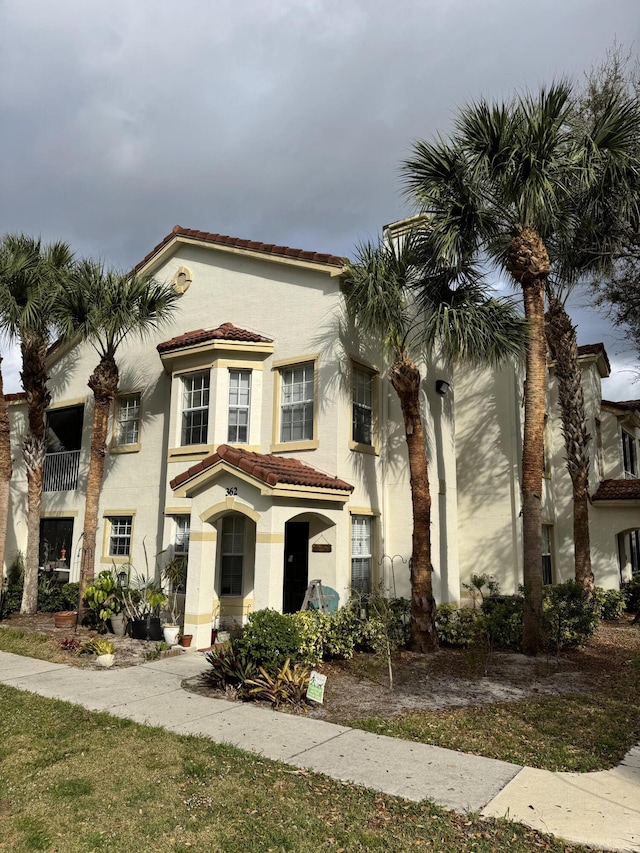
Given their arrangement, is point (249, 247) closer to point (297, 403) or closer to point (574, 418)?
point (297, 403)

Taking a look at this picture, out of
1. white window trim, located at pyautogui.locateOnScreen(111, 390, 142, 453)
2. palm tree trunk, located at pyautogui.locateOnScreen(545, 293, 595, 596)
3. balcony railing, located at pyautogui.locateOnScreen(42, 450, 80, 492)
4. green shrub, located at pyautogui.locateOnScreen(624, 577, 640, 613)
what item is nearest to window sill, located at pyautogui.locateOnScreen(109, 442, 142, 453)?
white window trim, located at pyautogui.locateOnScreen(111, 390, 142, 453)

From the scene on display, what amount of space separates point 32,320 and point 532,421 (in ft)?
39.7

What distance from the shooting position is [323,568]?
13031 millimetres

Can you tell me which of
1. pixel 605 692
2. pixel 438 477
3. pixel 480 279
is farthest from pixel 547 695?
pixel 480 279

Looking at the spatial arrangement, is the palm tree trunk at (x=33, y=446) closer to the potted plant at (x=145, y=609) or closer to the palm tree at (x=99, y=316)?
the palm tree at (x=99, y=316)

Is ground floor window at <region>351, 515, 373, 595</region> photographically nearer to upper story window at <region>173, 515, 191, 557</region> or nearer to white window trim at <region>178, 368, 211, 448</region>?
upper story window at <region>173, 515, 191, 557</region>

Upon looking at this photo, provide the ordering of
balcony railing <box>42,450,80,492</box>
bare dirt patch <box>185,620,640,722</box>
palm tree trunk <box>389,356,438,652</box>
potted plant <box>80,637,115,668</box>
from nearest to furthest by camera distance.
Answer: bare dirt patch <box>185,620,640,722</box> < potted plant <box>80,637,115,668</box> < palm tree trunk <box>389,356,438,652</box> < balcony railing <box>42,450,80,492</box>

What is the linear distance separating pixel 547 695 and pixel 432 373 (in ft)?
29.8

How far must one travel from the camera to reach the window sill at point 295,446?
44.6 feet

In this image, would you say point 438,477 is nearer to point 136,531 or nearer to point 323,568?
point 323,568

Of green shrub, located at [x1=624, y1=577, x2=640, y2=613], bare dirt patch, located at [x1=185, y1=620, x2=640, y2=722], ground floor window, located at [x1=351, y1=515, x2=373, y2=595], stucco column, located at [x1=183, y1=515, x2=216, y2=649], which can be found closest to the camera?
bare dirt patch, located at [x1=185, y1=620, x2=640, y2=722]

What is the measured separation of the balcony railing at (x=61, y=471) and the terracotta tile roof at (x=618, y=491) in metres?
16.2

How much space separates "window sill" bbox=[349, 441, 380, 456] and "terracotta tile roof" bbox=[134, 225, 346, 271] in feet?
13.1

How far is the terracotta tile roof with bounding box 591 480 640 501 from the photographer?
19.0 m
